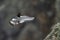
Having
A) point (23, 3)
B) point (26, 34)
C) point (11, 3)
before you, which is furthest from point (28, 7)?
point (26, 34)

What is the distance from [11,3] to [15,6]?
5 centimetres

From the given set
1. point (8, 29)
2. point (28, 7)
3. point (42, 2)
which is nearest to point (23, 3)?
point (28, 7)

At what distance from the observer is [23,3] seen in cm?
163

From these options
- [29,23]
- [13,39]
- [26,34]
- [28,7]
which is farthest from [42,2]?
[13,39]

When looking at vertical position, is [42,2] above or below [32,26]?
above

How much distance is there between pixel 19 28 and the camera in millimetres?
1586

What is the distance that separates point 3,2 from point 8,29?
0.29 m

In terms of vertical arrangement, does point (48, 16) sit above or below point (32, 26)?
above

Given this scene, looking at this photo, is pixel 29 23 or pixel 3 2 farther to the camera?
pixel 3 2

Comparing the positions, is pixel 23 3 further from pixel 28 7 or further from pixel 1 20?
pixel 1 20

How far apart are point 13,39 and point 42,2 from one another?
0.48 metres

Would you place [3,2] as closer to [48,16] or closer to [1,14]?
[1,14]

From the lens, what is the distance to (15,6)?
1.64m

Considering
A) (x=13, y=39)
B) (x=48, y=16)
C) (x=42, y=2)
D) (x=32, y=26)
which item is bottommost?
(x=13, y=39)
